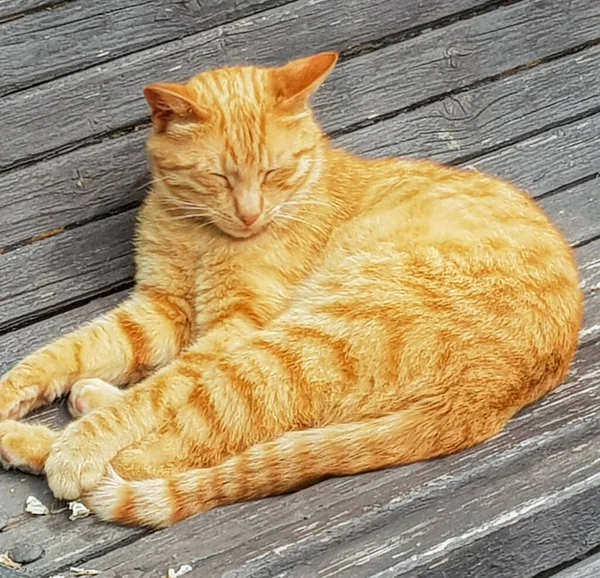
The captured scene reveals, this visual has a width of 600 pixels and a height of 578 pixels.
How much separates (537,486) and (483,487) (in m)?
0.11

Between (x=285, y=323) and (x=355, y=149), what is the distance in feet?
2.96

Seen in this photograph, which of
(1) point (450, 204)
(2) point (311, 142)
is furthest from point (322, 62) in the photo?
(1) point (450, 204)

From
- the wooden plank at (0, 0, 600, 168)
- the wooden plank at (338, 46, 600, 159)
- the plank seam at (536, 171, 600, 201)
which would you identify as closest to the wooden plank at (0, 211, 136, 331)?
the wooden plank at (0, 0, 600, 168)

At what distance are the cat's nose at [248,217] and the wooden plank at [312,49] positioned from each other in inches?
20.8

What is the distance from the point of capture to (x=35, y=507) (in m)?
2.44

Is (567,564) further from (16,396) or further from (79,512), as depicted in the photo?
(16,396)

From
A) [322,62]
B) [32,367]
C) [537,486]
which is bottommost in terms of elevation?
[537,486]

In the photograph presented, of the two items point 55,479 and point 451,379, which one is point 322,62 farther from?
point 55,479

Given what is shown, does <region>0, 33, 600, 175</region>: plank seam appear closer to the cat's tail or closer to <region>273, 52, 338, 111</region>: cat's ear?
<region>273, 52, 338, 111</region>: cat's ear

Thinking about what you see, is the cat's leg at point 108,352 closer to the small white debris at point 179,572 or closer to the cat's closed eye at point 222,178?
the cat's closed eye at point 222,178

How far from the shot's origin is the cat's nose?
271 centimetres

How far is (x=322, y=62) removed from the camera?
270 cm

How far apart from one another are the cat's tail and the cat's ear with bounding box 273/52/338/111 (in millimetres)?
805

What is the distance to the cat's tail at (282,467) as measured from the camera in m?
2.32
